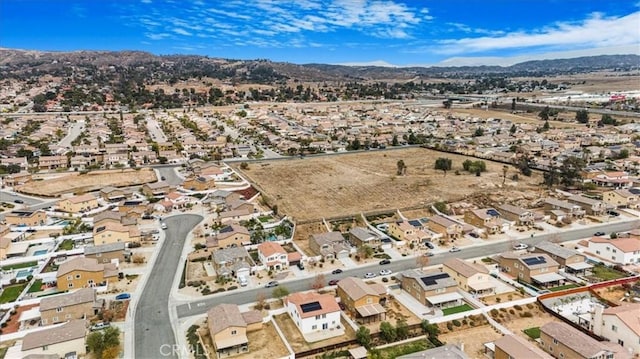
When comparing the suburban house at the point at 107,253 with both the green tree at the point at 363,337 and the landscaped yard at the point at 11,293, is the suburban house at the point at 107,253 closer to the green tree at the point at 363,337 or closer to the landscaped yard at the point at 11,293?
the landscaped yard at the point at 11,293

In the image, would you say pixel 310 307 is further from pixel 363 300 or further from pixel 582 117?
pixel 582 117

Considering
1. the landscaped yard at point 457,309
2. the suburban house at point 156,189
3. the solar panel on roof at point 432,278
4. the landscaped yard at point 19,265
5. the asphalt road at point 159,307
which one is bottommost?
the landscaped yard at point 457,309

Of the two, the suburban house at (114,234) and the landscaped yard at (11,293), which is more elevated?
the suburban house at (114,234)

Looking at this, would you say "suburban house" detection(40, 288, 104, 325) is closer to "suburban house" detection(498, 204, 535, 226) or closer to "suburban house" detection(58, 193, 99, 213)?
"suburban house" detection(58, 193, 99, 213)

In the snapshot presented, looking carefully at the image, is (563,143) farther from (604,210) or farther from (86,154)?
(86,154)

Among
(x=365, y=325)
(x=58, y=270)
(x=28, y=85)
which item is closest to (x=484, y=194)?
(x=365, y=325)

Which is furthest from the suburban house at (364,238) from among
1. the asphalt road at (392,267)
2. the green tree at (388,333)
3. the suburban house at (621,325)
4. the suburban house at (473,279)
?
the suburban house at (621,325)

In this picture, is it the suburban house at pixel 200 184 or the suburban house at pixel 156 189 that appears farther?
the suburban house at pixel 200 184

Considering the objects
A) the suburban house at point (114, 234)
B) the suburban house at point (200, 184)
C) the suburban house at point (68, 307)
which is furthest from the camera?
the suburban house at point (200, 184)
